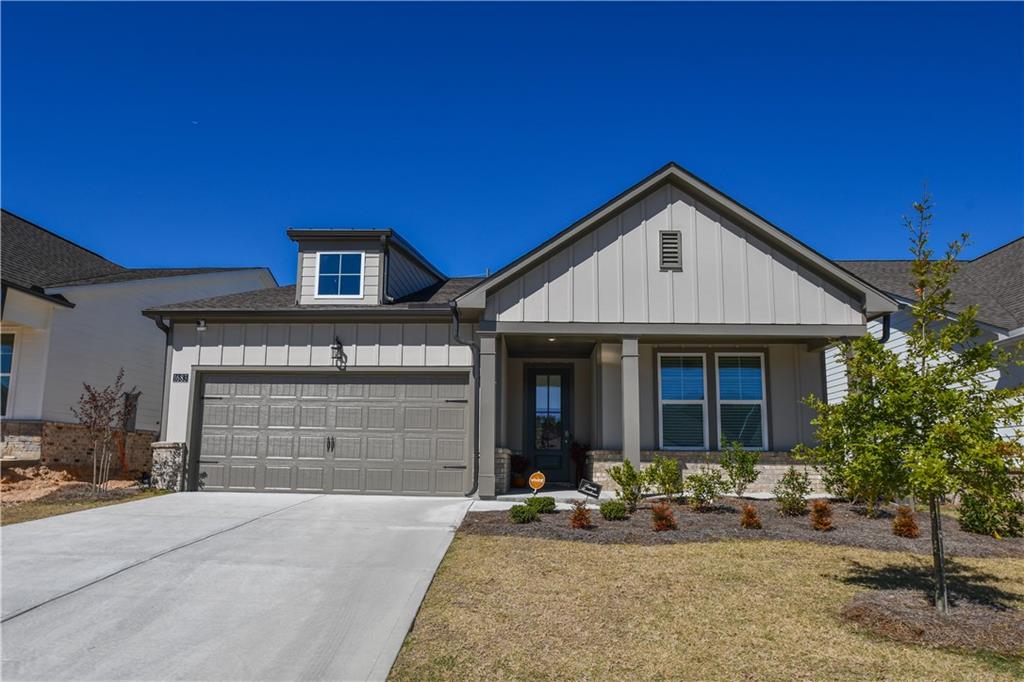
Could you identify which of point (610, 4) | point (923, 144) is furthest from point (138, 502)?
point (923, 144)

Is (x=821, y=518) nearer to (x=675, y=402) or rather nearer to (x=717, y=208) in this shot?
(x=675, y=402)

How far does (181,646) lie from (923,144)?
15.9m

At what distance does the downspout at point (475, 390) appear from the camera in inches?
488

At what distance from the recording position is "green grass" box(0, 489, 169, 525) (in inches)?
384

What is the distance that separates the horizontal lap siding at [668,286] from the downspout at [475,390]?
81 centimetres

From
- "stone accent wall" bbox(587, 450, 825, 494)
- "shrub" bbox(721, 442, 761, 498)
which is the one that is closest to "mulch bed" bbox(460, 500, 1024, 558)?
"shrub" bbox(721, 442, 761, 498)

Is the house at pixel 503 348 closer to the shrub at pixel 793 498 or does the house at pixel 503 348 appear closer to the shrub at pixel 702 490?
the shrub at pixel 702 490

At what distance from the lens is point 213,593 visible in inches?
240

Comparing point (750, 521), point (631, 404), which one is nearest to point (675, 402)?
point (631, 404)

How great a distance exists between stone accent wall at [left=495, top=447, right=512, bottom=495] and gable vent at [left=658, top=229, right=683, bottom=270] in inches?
186

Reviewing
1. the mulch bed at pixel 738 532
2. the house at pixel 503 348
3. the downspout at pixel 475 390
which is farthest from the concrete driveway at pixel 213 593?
the house at pixel 503 348

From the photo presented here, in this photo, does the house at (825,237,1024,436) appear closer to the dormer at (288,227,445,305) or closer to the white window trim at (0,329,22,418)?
the dormer at (288,227,445,305)

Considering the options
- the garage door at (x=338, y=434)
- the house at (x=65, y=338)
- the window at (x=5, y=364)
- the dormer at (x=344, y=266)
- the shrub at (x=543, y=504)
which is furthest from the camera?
the window at (x=5, y=364)

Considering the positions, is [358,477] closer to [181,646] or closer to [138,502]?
[138,502]
